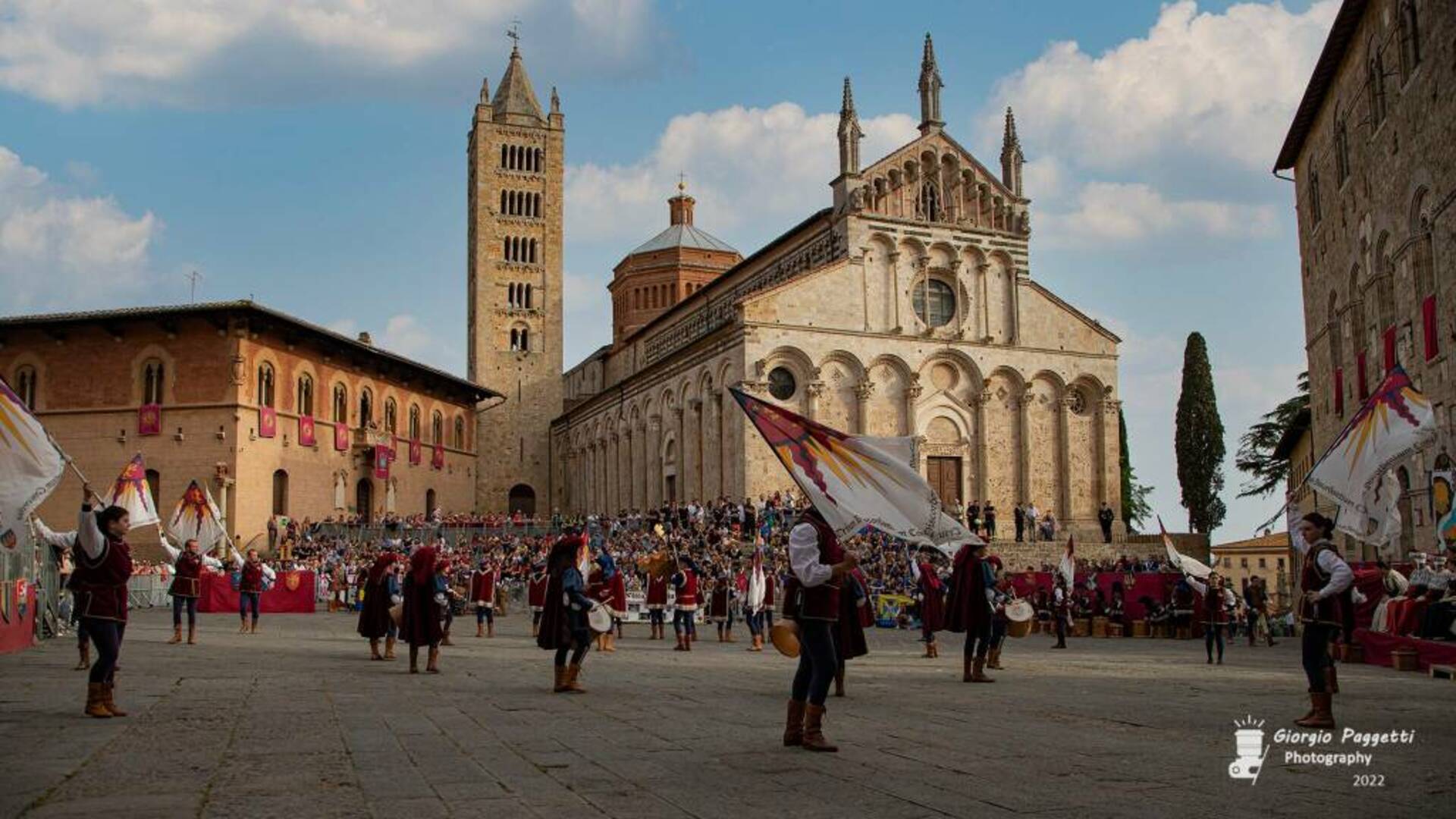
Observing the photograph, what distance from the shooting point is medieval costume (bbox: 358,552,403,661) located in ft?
60.2

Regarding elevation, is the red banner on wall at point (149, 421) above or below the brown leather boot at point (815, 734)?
above

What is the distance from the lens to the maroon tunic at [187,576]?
2098 cm

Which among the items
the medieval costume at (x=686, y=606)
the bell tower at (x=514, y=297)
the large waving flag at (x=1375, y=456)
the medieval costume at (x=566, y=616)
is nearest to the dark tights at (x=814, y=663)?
the medieval costume at (x=566, y=616)

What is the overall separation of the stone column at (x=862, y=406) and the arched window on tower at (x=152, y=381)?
27.2m

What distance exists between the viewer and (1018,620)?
646 inches

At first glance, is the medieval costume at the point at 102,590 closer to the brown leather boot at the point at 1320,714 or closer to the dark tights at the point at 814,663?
the dark tights at the point at 814,663

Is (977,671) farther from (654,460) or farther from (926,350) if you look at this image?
(654,460)

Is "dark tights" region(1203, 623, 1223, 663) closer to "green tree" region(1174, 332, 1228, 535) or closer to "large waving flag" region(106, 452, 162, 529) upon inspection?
"large waving flag" region(106, 452, 162, 529)

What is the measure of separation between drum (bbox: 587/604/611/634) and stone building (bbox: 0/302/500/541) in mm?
36933

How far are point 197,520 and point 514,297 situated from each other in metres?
47.4

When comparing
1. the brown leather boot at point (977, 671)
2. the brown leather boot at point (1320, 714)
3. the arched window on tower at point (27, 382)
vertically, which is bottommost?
the brown leather boot at point (977, 671)

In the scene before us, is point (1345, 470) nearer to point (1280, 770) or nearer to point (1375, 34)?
point (1280, 770)

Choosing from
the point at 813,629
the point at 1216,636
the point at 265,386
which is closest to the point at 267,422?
the point at 265,386

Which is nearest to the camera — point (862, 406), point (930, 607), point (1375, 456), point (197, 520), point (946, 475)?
point (1375, 456)
